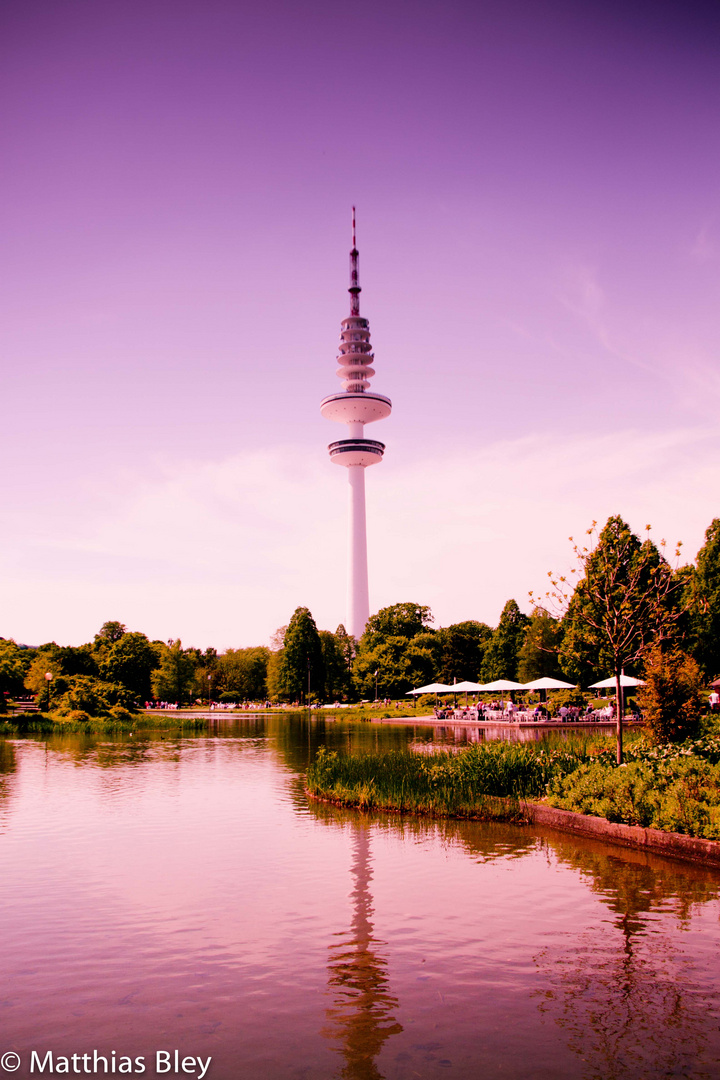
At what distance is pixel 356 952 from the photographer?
312 inches

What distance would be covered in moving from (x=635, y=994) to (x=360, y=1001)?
98.2 inches

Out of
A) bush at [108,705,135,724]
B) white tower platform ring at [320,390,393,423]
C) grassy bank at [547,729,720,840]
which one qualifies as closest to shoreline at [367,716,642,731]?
bush at [108,705,135,724]

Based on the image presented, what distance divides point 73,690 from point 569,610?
143 feet

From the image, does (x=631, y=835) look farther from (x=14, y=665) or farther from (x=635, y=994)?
(x=14, y=665)

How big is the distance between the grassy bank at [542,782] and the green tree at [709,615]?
125ft

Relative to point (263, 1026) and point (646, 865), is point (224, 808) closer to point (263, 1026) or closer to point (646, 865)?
point (646, 865)

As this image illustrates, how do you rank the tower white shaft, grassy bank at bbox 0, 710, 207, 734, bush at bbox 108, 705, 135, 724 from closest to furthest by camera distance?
1. grassy bank at bbox 0, 710, 207, 734
2. bush at bbox 108, 705, 135, 724
3. the tower white shaft

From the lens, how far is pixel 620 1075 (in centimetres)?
532

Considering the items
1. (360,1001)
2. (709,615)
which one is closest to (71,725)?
(709,615)

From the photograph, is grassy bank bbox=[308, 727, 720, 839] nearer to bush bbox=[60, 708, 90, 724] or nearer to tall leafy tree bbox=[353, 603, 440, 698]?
bush bbox=[60, 708, 90, 724]

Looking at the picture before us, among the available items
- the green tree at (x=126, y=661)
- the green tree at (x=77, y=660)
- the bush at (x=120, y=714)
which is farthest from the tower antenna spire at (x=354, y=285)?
the bush at (x=120, y=714)

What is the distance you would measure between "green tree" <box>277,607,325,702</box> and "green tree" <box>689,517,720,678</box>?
4536cm

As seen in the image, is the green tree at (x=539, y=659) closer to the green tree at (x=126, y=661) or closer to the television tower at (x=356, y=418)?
the green tree at (x=126, y=661)

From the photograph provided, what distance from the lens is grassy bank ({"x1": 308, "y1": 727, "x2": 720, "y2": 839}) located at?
12375mm
